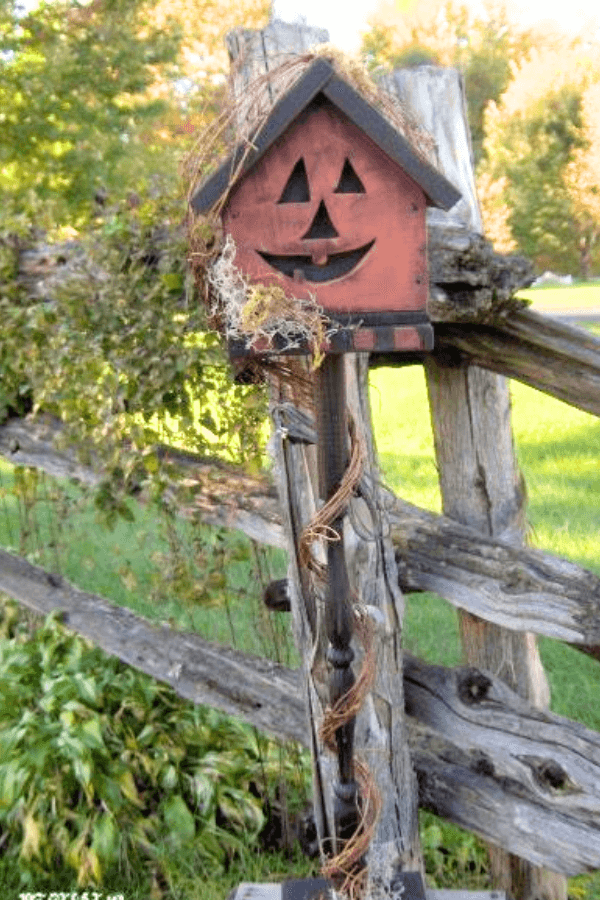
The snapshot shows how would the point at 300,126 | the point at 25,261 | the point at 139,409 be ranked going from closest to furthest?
the point at 300,126 < the point at 139,409 < the point at 25,261

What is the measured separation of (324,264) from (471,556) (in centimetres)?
106

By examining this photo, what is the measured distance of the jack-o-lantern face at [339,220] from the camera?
233 cm

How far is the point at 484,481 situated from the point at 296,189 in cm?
120

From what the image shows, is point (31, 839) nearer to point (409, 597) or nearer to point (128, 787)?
point (128, 787)

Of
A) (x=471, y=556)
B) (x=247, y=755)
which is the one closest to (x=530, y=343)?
(x=471, y=556)

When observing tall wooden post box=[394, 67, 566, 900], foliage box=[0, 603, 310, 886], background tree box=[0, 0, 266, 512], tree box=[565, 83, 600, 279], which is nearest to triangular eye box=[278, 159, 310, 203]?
background tree box=[0, 0, 266, 512]

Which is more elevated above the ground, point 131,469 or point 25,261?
point 25,261

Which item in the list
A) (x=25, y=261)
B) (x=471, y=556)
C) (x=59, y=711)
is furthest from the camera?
(x=59, y=711)

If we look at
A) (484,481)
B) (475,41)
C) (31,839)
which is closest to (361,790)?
(484,481)

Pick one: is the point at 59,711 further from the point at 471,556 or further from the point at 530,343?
the point at 530,343

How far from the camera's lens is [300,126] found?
2312mm

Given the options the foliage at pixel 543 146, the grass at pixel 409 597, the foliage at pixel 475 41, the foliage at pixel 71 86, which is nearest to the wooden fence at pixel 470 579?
the grass at pixel 409 597

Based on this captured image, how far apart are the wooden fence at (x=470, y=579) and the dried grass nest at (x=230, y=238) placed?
33cm

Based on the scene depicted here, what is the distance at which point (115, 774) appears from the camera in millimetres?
4098
